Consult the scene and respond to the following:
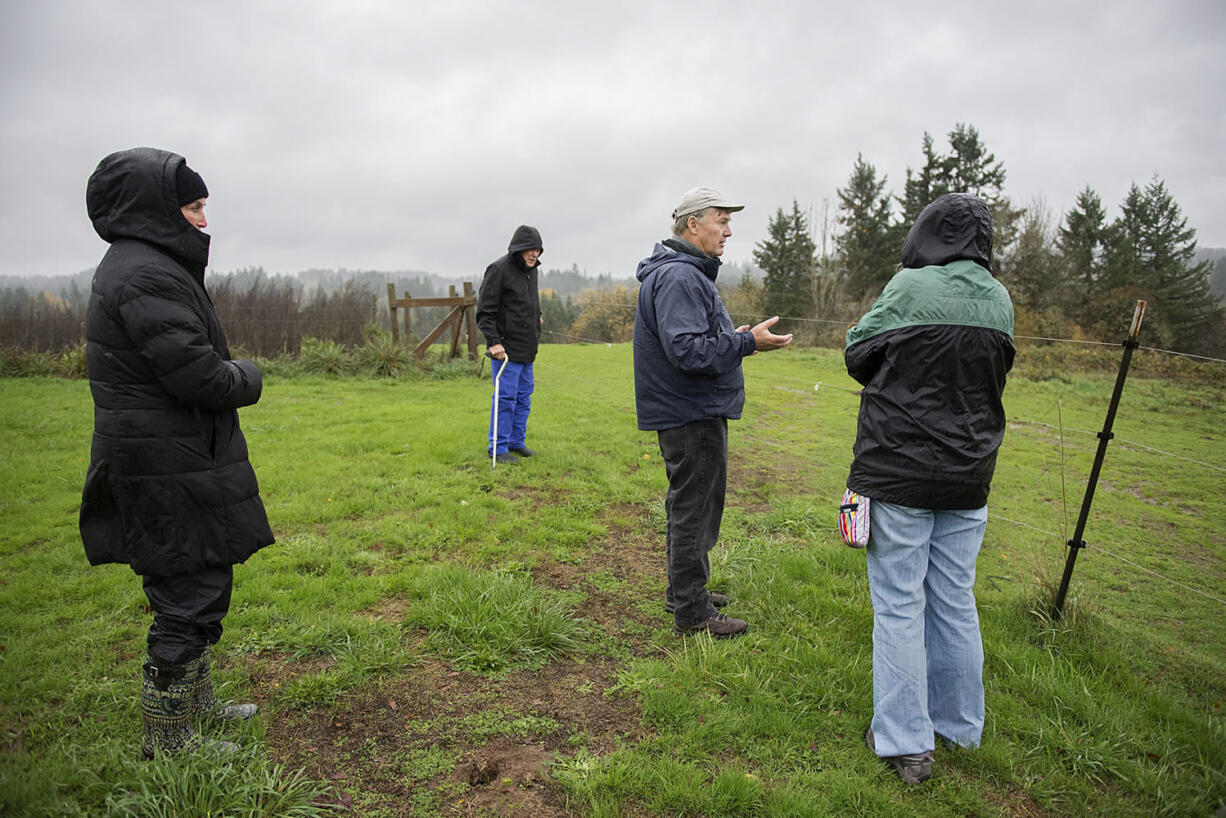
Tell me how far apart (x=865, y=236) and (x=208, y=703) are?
40208 mm

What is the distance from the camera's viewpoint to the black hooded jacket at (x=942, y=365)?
237 cm

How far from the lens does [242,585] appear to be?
12.6ft

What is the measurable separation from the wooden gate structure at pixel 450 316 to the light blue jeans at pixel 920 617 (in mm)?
12002

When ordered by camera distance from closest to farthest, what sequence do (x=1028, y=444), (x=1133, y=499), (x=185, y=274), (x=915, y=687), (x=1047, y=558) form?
(x=185, y=274) < (x=915, y=687) < (x=1047, y=558) < (x=1133, y=499) < (x=1028, y=444)

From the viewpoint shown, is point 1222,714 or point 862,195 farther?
point 862,195

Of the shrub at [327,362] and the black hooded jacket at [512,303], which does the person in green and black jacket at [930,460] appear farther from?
the shrub at [327,362]

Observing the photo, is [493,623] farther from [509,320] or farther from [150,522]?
[509,320]

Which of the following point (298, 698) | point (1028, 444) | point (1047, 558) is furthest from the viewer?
point (1028, 444)

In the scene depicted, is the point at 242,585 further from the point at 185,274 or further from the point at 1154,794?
the point at 1154,794

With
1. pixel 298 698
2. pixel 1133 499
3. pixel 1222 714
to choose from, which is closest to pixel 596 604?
pixel 298 698

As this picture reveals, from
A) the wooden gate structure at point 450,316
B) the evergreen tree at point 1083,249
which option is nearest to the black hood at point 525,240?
the wooden gate structure at point 450,316

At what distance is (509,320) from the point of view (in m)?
6.64

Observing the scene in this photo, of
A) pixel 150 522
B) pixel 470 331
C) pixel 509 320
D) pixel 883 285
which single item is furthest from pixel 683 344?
pixel 883 285

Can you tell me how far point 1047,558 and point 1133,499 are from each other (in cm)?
312
